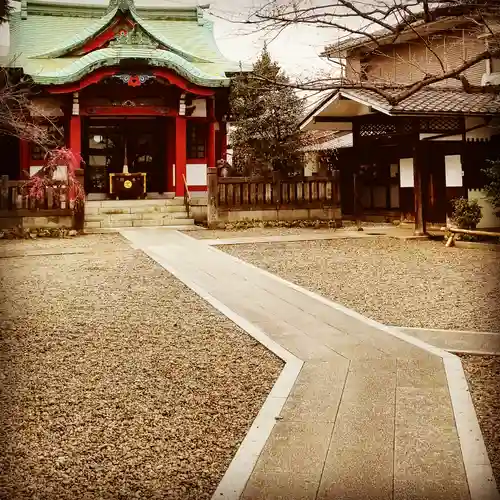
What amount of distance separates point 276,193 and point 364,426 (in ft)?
42.7

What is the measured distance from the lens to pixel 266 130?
677 inches

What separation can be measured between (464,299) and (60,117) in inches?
575

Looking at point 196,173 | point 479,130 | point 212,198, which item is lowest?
point 212,198

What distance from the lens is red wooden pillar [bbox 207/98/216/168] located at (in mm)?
18500

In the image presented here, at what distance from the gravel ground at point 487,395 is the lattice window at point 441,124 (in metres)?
10.5

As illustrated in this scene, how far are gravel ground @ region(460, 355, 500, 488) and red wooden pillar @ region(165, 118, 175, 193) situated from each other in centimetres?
1393

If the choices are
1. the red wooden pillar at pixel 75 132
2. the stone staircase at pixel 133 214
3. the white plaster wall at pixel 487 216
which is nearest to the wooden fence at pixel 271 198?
the stone staircase at pixel 133 214

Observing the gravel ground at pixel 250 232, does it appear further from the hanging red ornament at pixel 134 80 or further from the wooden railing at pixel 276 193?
the hanging red ornament at pixel 134 80

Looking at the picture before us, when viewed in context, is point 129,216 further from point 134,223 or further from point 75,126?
point 75,126

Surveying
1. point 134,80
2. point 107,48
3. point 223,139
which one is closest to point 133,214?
point 134,80

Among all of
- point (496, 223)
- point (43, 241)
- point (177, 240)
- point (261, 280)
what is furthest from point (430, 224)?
point (43, 241)

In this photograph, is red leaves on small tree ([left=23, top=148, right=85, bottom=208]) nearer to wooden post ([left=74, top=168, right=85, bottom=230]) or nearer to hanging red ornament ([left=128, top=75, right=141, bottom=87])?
wooden post ([left=74, top=168, right=85, bottom=230])

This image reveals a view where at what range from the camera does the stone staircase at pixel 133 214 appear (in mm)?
15125

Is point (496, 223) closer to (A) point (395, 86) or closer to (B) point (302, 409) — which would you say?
(A) point (395, 86)
